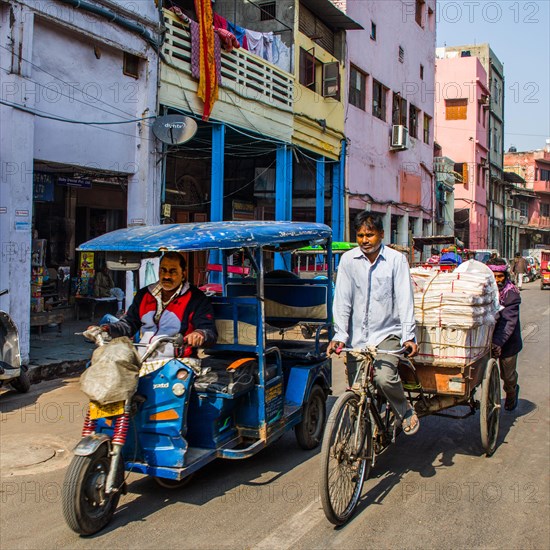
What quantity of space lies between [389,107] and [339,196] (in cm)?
670

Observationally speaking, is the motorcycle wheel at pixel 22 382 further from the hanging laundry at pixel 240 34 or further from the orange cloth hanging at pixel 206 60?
the hanging laundry at pixel 240 34

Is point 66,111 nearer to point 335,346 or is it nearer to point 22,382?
point 22,382

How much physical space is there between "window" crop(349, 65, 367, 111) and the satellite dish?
38.8ft

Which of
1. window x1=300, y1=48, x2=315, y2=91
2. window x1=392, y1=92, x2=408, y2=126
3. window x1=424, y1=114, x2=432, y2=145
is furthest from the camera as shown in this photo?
window x1=424, y1=114, x2=432, y2=145

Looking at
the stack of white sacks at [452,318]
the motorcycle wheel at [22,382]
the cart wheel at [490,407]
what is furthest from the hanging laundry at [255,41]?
the cart wheel at [490,407]

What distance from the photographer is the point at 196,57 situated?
1292cm

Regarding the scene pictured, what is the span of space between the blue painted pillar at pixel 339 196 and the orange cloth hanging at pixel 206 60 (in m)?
8.01

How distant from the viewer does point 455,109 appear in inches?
1702

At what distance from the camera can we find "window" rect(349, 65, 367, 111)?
71.8 ft

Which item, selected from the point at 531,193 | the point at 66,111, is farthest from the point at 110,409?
the point at 531,193

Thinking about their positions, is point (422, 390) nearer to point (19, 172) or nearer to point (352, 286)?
point (352, 286)

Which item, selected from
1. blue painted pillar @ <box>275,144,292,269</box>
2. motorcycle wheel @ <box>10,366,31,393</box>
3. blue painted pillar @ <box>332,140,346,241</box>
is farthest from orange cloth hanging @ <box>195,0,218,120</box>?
blue painted pillar @ <box>332,140,346,241</box>

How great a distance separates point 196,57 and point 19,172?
17.8 ft

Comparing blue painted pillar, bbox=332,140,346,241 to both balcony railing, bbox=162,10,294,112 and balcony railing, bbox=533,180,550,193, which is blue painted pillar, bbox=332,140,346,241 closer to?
balcony railing, bbox=162,10,294,112
